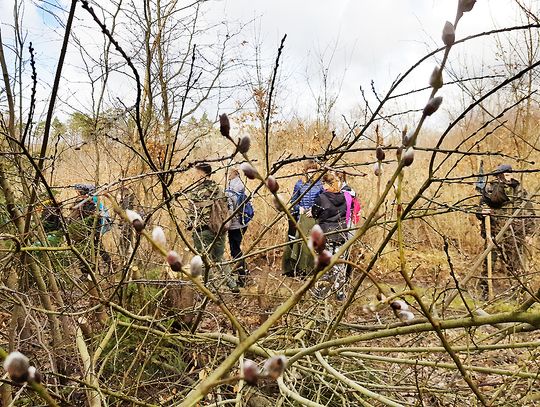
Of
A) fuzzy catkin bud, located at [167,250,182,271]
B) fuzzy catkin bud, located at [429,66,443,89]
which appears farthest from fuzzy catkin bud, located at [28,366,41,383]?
fuzzy catkin bud, located at [429,66,443,89]

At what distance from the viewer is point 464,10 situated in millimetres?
729

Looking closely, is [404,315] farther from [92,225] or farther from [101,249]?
[92,225]

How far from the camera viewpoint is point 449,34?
75 centimetres

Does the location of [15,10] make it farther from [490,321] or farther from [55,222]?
[490,321]

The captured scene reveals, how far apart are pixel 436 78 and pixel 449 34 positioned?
8cm

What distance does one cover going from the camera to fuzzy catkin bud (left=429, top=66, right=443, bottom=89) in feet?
2.37

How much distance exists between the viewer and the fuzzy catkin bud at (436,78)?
0.72m

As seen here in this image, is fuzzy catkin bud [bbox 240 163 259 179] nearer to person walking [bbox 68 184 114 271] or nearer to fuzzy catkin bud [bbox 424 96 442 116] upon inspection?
fuzzy catkin bud [bbox 424 96 442 116]

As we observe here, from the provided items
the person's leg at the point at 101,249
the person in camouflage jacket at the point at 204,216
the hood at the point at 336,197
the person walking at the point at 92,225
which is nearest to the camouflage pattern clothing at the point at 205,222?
the person in camouflage jacket at the point at 204,216

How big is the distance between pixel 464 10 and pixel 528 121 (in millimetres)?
7599

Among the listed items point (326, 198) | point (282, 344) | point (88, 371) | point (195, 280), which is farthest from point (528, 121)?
point (195, 280)

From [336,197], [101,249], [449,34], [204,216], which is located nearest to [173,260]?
[449,34]

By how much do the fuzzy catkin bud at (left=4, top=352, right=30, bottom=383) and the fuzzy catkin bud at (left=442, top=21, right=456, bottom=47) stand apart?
74 centimetres

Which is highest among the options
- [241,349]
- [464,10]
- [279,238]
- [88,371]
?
[464,10]
